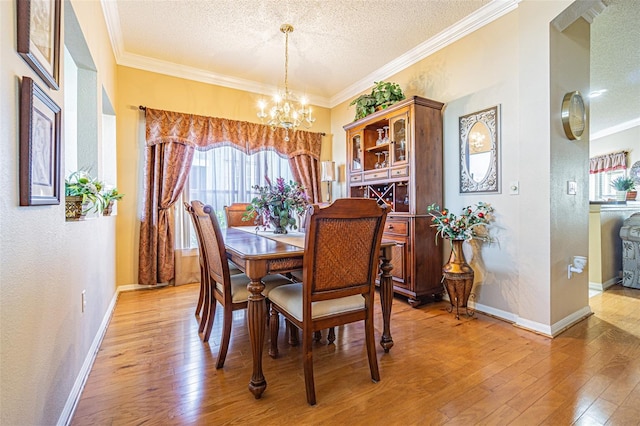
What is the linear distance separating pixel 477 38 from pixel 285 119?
2.06 meters

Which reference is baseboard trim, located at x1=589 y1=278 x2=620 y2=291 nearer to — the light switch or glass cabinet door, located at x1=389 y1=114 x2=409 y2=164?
the light switch

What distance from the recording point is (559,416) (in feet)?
4.86

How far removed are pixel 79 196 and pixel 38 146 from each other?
24.1 inches

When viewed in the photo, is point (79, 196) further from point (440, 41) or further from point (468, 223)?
point (440, 41)

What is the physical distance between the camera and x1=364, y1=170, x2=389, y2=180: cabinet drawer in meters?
3.53

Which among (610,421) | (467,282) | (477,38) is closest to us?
(610,421)

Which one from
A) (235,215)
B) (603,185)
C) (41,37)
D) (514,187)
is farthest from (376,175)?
(603,185)

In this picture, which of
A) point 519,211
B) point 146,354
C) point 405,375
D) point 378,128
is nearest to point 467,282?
point 519,211

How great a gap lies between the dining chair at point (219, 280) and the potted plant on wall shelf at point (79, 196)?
0.60m

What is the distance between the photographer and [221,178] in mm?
4227

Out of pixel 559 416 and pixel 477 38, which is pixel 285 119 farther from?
pixel 559 416

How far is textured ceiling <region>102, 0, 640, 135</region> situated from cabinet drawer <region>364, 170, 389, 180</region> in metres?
1.39

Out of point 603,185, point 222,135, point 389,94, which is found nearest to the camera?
point 389,94

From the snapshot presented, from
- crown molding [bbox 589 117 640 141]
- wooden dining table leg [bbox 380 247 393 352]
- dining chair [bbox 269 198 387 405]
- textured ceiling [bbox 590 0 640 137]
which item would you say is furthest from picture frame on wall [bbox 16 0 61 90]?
crown molding [bbox 589 117 640 141]
